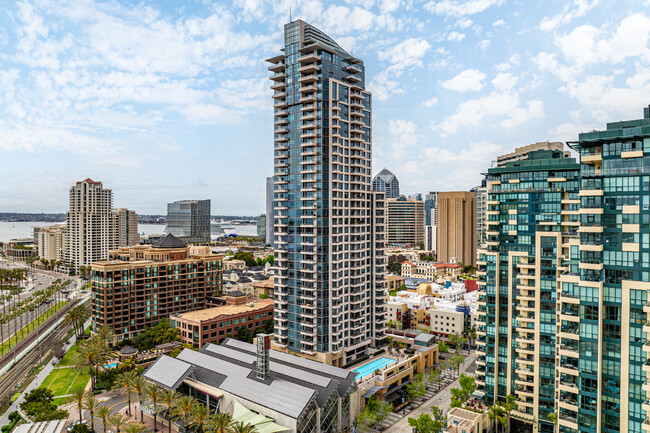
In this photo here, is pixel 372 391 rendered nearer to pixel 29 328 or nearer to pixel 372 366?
pixel 372 366

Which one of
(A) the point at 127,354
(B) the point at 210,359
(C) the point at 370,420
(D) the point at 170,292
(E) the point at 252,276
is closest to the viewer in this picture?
(C) the point at 370,420

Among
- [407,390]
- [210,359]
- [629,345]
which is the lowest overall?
[407,390]

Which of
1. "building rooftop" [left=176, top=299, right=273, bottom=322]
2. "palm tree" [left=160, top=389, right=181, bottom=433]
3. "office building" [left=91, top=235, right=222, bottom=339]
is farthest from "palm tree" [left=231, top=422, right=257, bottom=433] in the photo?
"office building" [left=91, top=235, right=222, bottom=339]

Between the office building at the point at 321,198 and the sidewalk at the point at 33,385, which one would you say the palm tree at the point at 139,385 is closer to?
the sidewalk at the point at 33,385

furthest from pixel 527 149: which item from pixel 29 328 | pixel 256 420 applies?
pixel 29 328

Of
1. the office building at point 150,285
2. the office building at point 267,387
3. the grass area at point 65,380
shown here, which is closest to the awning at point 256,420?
the office building at point 267,387

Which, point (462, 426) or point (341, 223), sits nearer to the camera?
point (462, 426)

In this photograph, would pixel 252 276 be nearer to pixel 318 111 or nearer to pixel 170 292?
pixel 170 292

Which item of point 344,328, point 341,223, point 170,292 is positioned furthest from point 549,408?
point 170,292
